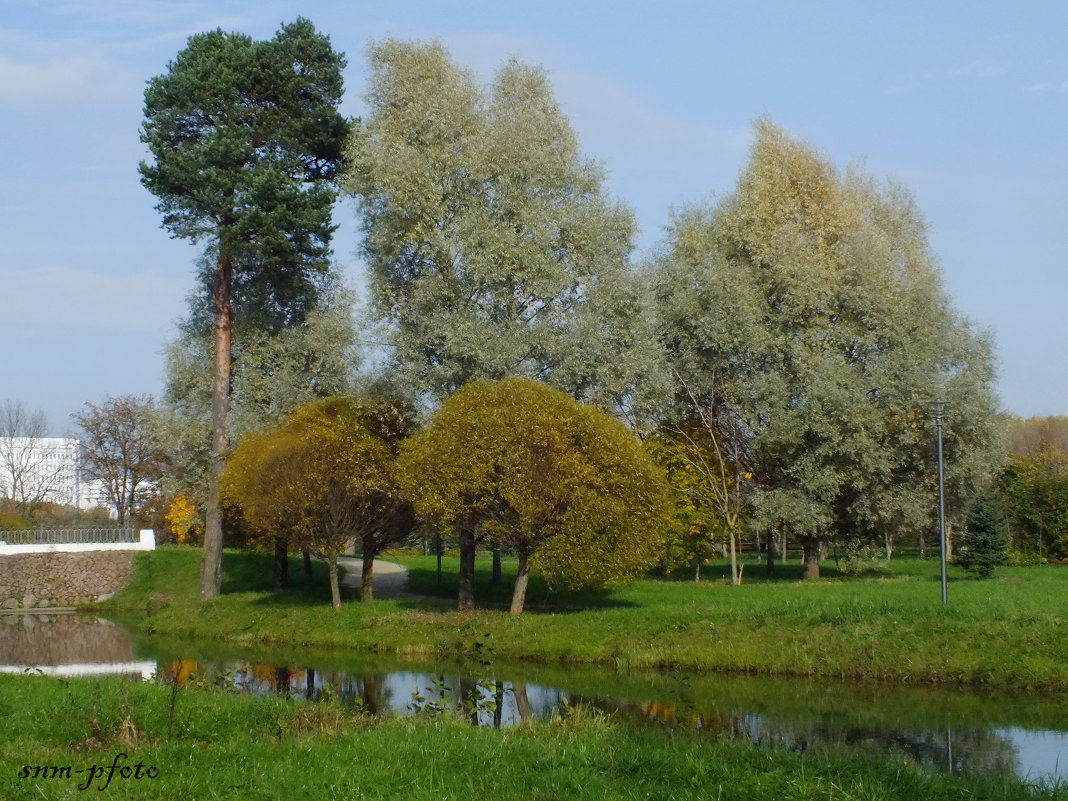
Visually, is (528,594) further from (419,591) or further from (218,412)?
(218,412)

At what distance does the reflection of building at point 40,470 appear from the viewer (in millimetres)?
78500

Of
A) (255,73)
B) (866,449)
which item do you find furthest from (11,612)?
(866,449)

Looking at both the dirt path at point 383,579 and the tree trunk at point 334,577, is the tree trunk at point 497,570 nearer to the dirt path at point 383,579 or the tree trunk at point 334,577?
the dirt path at point 383,579

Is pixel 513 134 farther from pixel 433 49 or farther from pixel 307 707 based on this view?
pixel 307 707

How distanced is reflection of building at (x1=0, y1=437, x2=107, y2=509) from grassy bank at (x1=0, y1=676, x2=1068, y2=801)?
6708 centimetres

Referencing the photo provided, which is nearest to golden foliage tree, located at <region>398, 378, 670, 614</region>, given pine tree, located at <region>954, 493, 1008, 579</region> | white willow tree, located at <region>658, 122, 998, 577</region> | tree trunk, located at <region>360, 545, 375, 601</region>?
tree trunk, located at <region>360, 545, 375, 601</region>

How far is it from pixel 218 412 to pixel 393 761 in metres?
25.2

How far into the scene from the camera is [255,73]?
1351 inches

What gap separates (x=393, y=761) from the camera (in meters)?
11.3

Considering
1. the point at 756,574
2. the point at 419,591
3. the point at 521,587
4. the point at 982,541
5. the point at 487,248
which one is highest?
the point at 487,248

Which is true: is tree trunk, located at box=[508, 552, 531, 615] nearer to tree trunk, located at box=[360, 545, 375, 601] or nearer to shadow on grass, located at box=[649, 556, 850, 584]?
tree trunk, located at box=[360, 545, 375, 601]

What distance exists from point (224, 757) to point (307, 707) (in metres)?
2.72

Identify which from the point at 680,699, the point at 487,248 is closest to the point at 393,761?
the point at 680,699

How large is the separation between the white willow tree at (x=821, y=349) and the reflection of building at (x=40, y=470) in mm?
54118
